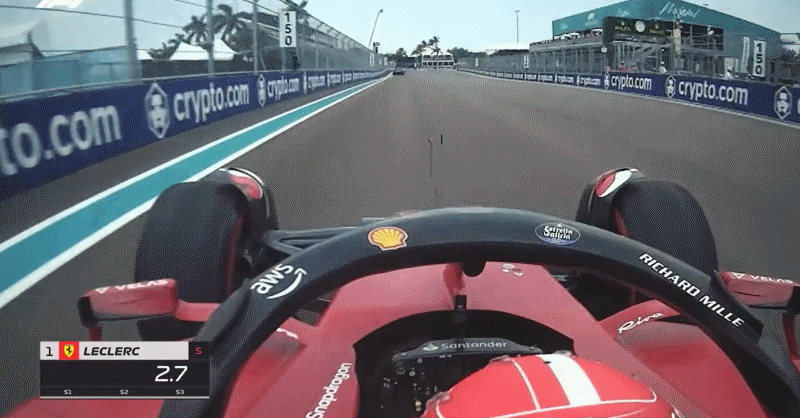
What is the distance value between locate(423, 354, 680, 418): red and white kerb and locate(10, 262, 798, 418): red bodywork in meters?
0.30

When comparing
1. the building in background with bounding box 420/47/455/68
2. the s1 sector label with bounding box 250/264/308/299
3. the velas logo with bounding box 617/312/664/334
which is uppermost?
the building in background with bounding box 420/47/455/68

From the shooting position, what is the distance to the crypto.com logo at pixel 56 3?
695 cm

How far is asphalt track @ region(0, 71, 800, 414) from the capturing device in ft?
13.2

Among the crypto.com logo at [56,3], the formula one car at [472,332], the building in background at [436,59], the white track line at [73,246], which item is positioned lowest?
the white track line at [73,246]

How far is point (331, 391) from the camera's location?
4.94 ft

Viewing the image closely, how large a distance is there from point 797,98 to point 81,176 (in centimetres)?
1255

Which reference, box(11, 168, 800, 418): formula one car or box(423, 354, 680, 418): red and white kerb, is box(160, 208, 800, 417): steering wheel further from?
box(423, 354, 680, 418): red and white kerb

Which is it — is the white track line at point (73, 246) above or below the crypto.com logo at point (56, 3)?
below

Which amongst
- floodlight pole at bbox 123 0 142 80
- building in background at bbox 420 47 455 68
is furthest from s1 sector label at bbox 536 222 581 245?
building in background at bbox 420 47 455 68

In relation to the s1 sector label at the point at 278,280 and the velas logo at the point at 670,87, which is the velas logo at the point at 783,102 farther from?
the s1 sector label at the point at 278,280

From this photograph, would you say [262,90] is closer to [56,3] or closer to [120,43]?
[120,43]

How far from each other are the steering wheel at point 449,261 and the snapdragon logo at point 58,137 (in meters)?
5.31

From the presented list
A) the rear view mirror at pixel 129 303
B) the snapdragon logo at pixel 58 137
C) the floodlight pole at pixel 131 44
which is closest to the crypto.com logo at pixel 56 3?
the snapdragon logo at pixel 58 137

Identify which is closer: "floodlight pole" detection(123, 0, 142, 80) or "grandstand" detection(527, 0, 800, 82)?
"floodlight pole" detection(123, 0, 142, 80)
